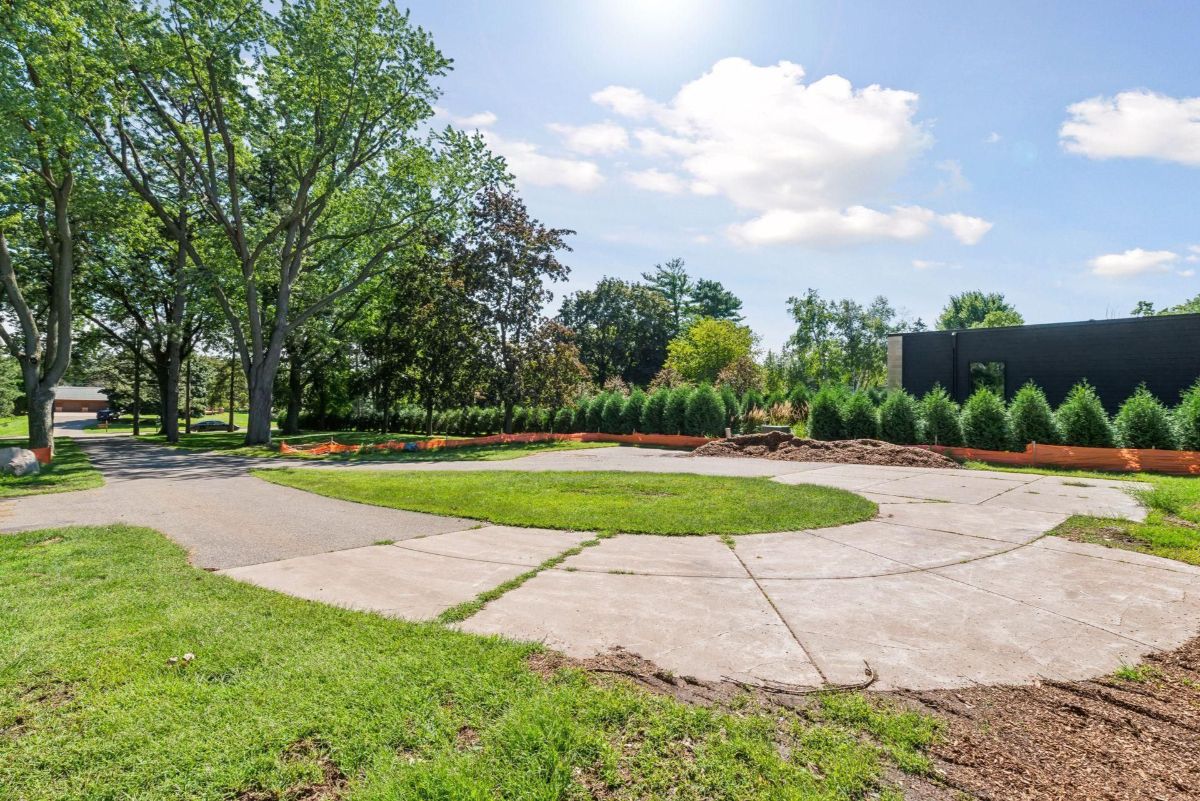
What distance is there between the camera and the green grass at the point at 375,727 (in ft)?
6.60

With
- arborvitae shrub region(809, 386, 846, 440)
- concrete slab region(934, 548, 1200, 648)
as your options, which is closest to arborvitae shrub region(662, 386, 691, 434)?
arborvitae shrub region(809, 386, 846, 440)

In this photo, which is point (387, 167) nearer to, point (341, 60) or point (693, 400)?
point (341, 60)

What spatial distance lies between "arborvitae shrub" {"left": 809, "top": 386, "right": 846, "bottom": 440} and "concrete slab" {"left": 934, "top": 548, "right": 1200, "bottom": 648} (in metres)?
13.6

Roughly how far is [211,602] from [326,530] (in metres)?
2.67

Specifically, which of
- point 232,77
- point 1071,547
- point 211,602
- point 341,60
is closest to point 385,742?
point 211,602

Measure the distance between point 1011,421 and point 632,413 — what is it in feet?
46.4

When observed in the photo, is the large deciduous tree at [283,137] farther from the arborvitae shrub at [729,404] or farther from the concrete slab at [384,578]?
the concrete slab at [384,578]

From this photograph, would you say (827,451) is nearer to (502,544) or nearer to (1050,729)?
(502,544)

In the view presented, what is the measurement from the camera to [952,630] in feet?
11.2

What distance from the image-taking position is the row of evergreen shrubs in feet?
41.9

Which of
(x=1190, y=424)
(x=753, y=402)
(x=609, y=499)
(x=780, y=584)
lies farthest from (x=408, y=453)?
(x=1190, y=424)

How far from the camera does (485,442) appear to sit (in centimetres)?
2348

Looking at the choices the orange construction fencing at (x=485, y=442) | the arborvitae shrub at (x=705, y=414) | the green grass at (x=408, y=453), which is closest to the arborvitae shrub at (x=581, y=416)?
the orange construction fencing at (x=485, y=442)

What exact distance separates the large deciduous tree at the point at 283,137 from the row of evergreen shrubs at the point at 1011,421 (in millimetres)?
16365
